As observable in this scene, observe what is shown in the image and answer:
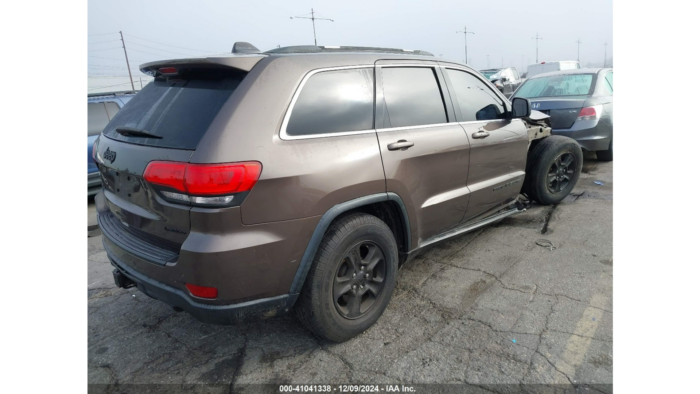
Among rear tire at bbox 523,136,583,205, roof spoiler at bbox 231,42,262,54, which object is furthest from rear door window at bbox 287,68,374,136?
rear tire at bbox 523,136,583,205

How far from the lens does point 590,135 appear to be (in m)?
6.30

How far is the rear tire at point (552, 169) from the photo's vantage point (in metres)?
4.72

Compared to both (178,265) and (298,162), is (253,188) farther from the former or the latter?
(178,265)

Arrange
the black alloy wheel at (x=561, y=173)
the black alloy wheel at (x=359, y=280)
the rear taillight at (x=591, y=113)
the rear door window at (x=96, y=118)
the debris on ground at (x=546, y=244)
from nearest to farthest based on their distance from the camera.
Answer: the black alloy wheel at (x=359, y=280)
the debris on ground at (x=546, y=244)
the black alloy wheel at (x=561, y=173)
the rear taillight at (x=591, y=113)
the rear door window at (x=96, y=118)

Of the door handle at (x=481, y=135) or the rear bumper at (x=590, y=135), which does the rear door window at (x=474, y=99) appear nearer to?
the door handle at (x=481, y=135)

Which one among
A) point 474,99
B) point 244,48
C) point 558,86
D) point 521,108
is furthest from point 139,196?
point 558,86

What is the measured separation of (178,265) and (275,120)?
90 cm

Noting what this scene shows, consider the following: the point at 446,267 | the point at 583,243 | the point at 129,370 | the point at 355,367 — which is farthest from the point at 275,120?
the point at 583,243

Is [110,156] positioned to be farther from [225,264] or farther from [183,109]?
[225,264]

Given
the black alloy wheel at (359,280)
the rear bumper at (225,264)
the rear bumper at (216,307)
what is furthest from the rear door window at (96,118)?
the black alloy wheel at (359,280)

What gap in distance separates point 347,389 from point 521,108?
2883 millimetres

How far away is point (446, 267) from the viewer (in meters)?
3.70

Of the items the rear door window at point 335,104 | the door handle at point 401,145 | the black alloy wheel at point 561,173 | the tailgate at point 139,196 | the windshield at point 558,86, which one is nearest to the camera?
the tailgate at point 139,196

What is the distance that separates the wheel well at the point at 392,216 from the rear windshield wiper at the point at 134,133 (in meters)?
1.31
